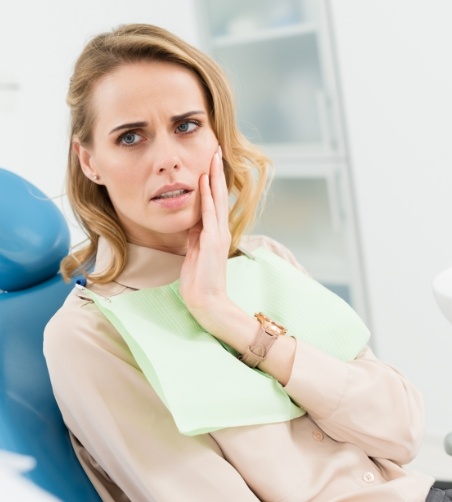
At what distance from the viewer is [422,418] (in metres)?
1.27

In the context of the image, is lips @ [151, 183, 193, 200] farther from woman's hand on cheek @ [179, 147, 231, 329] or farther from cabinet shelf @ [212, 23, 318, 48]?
cabinet shelf @ [212, 23, 318, 48]

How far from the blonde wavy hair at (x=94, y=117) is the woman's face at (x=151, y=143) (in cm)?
2

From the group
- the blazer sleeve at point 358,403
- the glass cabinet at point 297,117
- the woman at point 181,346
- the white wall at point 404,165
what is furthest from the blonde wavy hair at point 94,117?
the glass cabinet at point 297,117

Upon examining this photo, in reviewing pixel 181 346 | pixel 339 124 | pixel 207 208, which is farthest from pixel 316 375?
pixel 339 124

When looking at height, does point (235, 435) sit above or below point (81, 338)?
below

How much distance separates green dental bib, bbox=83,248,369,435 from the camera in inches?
43.0

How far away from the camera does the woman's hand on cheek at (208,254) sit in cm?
120

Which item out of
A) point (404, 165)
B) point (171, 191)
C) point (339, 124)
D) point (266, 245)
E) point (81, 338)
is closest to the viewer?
point (81, 338)

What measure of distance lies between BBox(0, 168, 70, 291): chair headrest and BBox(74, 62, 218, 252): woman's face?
15 centimetres

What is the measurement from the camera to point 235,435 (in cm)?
113

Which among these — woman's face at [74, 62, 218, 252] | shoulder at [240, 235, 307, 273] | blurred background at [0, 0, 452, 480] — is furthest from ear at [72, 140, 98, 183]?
blurred background at [0, 0, 452, 480]

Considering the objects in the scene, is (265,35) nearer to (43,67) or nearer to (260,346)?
(43,67)

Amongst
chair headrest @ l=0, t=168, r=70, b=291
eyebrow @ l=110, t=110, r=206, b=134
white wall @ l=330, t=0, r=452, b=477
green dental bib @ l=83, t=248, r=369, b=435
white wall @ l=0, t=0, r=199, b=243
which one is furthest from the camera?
white wall @ l=0, t=0, r=199, b=243

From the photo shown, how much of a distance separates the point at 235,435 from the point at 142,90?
Result: 1.76 ft
